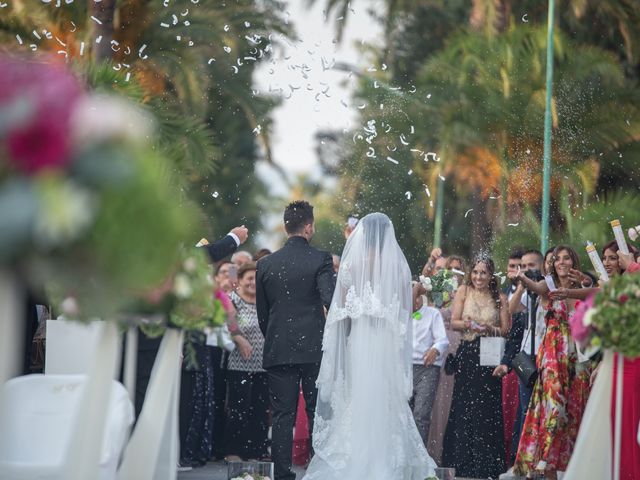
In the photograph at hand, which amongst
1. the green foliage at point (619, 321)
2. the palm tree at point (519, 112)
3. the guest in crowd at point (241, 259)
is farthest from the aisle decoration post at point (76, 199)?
the palm tree at point (519, 112)

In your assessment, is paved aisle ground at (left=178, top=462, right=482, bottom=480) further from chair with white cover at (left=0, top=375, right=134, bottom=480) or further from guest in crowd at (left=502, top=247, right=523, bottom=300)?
chair with white cover at (left=0, top=375, right=134, bottom=480)

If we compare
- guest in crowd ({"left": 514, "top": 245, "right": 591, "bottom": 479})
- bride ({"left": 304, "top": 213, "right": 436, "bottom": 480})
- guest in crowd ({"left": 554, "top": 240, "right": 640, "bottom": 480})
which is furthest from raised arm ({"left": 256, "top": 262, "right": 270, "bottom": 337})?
guest in crowd ({"left": 554, "top": 240, "right": 640, "bottom": 480})

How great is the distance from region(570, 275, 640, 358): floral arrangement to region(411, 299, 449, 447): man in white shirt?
4.59 metres

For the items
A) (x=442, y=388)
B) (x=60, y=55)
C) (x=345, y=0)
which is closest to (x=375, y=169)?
(x=345, y=0)

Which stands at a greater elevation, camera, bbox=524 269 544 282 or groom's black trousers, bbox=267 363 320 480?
camera, bbox=524 269 544 282

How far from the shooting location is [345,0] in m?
24.9

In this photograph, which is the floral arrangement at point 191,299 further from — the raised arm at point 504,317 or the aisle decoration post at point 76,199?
the raised arm at point 504,317

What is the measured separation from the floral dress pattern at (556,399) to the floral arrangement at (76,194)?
6.61 meters

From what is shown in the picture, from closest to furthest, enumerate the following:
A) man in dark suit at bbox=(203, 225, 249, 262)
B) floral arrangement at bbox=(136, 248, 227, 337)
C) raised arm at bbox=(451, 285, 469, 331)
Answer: floral arrangement at bbox=(136, 248, 227, 337), man in dark suit at bbox=(203, 225, 249, 262), raised arm at bbox=(451, 285, 469, 331)

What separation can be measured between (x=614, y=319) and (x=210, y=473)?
558 cm

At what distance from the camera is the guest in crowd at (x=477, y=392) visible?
11719 millimetres

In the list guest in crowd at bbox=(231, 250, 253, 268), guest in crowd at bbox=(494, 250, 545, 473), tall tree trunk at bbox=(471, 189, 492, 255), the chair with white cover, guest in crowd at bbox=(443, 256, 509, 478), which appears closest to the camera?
the chair with white cover

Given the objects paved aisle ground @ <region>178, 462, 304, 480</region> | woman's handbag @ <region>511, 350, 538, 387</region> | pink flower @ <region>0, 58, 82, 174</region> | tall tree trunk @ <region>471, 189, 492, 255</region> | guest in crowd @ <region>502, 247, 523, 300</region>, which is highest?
tall tree trunk @ <region>471, 189, 492, 255</region>

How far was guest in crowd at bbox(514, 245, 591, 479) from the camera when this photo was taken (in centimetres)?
A: 1018
